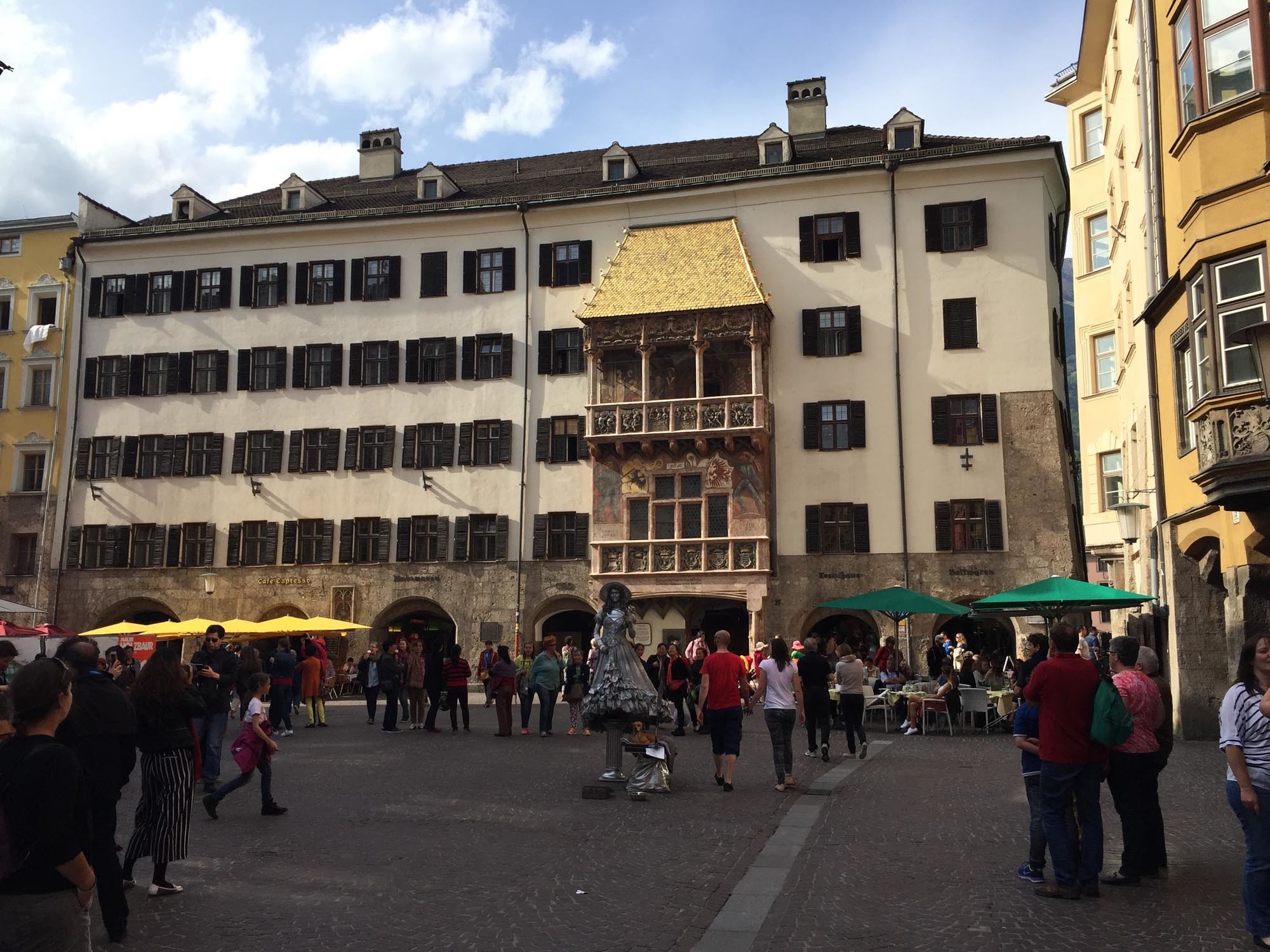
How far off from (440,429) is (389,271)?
5919mm

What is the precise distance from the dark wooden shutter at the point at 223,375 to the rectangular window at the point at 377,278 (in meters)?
5.39

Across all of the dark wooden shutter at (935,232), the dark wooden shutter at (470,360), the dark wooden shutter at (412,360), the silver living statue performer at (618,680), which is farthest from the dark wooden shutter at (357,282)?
the silver living statue performer at (618,680)

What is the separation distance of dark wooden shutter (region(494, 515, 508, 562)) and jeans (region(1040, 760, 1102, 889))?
2971cm

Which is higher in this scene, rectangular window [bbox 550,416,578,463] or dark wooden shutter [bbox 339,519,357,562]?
rectangular window [bbox 550,416,578,463]

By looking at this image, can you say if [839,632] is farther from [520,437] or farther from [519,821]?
[519,821]

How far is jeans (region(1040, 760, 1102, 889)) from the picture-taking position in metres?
8.06

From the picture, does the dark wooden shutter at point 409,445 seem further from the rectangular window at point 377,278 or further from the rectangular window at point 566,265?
the rectangular window at point 566,265

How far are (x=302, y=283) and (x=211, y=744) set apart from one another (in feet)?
97.6

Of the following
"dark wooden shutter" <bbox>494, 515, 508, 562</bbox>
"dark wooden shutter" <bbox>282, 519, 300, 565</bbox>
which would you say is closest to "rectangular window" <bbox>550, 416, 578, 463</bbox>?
"dark wooden shutter" <bbox>494, 515, 508, 562</bbox>

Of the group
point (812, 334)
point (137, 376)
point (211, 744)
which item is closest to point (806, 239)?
point (812, 334)

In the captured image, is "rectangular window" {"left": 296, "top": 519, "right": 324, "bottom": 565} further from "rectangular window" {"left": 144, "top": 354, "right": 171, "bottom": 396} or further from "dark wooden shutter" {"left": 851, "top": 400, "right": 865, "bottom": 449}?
"dark wooden shutter" {"left": 851, "top": 400, "right": 865, "bottom": 449}

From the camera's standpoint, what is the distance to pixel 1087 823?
816 cm

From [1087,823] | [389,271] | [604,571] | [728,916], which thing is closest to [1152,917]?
[1087,823]

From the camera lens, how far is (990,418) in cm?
3431
